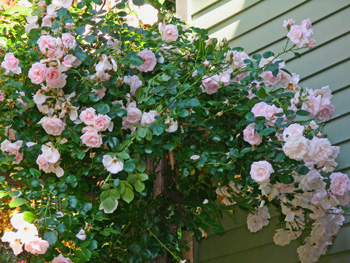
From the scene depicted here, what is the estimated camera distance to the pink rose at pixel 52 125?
1.86 meters

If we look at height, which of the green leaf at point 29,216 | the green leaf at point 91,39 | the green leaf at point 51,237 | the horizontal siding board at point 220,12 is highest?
the horizontal siding board at point 220,12

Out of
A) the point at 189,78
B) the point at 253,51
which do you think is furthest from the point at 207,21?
the point at 189,78

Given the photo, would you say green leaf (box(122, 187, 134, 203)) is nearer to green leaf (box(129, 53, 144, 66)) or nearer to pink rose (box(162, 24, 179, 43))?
green leaf (box(129, 53, 144, 66))

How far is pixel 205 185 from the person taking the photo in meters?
2.35

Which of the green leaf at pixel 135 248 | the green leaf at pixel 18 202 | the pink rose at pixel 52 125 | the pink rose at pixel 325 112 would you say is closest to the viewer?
the green leaf at pixel 18 202

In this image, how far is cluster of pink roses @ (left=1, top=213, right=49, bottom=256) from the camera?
5.32 ft

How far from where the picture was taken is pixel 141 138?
6.10 feet

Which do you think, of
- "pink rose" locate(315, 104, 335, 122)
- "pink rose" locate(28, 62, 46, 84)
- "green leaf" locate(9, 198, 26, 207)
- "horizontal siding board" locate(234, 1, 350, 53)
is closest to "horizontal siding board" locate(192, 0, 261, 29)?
"horizontal siding board" locate(234, 1, 350, 53)

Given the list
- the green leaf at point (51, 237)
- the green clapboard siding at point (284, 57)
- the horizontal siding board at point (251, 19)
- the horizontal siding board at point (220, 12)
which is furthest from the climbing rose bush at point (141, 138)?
the horizontal siding board at point (220, 12)

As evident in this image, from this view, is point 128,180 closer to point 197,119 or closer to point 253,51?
point 197,119

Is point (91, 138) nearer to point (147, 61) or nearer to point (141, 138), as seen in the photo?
point (141, 138)

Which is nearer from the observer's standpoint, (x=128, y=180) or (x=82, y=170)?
(x=128, y=180)

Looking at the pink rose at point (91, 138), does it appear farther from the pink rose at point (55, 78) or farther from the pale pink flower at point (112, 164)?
the pink rose at point (55, 78)

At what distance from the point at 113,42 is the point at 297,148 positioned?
858mm
